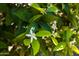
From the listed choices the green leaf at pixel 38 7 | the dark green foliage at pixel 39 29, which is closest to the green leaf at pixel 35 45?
the dark green foliage at pixel 39 29

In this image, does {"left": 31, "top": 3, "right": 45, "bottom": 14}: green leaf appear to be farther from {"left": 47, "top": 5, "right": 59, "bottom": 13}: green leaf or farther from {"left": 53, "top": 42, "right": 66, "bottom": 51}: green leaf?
{"left": 53, "top": 42, "right": 66, "bottom": 51}: green leaf

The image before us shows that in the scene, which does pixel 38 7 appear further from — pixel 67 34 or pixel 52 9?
pixel 67 34

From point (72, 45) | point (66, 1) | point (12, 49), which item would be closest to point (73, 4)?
point (66, 1)

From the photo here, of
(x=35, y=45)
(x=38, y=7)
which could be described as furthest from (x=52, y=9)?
(x=35, y=45)

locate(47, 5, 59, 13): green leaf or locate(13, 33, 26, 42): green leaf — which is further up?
locate(47, 5, 59, 13): green leaf

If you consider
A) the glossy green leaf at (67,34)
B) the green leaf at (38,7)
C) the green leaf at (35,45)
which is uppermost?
the green leaf at (38,7)

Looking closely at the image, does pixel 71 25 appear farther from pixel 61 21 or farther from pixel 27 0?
pixel 27 0

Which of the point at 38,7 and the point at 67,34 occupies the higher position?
the point at 38,7

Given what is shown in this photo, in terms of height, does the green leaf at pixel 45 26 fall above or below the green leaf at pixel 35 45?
above

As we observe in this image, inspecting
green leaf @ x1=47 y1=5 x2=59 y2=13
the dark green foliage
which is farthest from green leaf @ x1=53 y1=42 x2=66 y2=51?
green leaf @ x1=47 y1=5 x2=59 y2=13

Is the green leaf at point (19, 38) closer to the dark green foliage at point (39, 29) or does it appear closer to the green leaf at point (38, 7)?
the dark green foliage at point (39, 29)

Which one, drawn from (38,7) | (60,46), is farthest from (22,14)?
(60,46)
